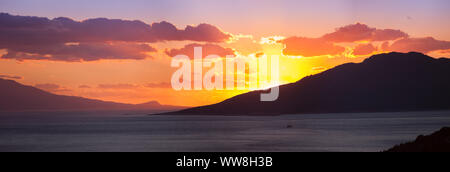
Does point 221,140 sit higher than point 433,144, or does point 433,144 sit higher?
point 221,140

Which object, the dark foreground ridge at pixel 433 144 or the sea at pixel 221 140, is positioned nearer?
the dark foreground ridge at pixel 433 144

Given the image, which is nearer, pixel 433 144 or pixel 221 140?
pixel 433 144

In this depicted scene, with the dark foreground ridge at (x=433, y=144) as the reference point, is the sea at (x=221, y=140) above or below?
above

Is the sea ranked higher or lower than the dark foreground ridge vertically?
higher

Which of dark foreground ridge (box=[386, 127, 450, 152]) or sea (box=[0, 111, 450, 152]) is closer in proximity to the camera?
A: dark foreground ridge (box=[386, 127, 450, 152])
